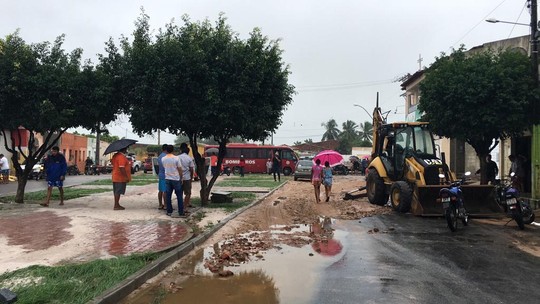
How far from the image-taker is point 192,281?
625 centimetres

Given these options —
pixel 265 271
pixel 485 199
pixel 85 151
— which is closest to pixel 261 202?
pixel 485 199

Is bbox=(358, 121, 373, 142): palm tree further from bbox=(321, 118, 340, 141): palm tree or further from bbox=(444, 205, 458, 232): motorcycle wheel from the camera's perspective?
bbox=(444, 205, 458, 232): motorcycle wheel

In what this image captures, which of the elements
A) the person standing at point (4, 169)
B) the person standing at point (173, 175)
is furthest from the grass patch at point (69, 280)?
the person standing at point (4, 169)

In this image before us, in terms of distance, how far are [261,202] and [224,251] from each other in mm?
8600

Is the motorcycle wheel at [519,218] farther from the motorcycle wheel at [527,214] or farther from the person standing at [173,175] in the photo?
the person standing at [173,175]

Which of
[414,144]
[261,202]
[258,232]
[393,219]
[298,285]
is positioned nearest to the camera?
[298,285]

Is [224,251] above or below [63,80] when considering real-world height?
below

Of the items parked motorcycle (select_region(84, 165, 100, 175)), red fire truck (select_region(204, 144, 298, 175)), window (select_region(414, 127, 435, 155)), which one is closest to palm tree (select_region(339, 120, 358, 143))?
red fire truck (select_region(204, 144, 298, 175))

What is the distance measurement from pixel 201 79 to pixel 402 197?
21.9 ft

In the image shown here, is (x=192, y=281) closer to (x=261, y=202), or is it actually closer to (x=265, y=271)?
(x=265, y=271)

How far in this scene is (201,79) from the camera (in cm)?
1312

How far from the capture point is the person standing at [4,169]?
25.2m

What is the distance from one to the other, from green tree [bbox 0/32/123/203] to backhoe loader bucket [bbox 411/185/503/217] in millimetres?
9497

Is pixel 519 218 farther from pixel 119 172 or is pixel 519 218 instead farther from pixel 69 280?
pixel 119 172
